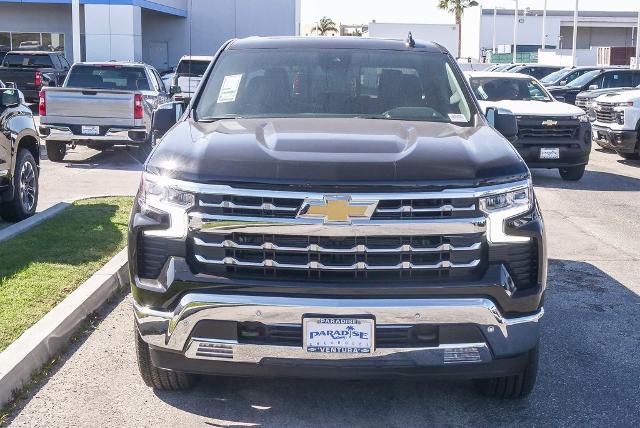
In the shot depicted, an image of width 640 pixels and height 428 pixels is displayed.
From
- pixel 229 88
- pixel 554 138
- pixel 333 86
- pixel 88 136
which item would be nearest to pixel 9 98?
pixel 229 88

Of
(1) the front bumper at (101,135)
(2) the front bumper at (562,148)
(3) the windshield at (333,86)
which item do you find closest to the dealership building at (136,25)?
(1) the front bumper at (101,135)

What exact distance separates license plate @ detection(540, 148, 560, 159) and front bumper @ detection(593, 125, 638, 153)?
3.02m

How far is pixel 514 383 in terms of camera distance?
480 cm

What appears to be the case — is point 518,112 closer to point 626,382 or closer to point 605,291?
point 605,291

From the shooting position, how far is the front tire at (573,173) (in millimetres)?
14922

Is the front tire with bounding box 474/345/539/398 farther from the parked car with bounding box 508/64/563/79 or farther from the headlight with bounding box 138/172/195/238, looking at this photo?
the parked car with bounding box 508/64/563/79

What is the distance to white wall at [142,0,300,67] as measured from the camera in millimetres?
42719

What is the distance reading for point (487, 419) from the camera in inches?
186

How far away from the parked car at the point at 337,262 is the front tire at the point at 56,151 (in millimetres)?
12605

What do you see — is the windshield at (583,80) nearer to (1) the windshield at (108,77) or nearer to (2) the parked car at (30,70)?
(1) the windshield at (108,77)

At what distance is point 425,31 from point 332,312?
242 feet

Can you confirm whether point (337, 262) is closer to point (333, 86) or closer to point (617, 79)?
point (333, 86)

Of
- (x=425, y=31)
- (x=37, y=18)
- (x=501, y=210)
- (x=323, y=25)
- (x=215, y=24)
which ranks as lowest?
(x=501, y=210)

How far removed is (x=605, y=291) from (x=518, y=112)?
7695 mm
